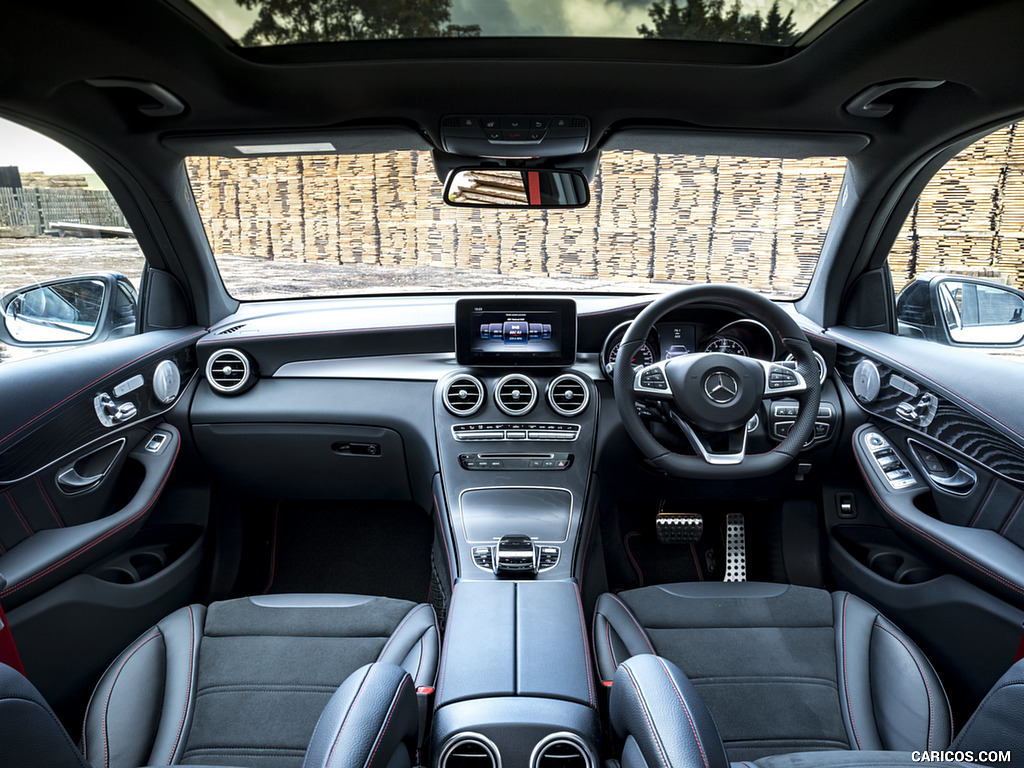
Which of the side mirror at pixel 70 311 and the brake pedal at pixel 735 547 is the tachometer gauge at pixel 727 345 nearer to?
the brake pedal at pixel 735 547

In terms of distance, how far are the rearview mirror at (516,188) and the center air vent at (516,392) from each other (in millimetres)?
715

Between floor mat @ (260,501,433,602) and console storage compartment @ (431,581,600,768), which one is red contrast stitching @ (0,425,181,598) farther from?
console storage compartment @ (431,581,600,768)

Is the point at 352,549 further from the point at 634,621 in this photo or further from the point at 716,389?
the point at 716,389

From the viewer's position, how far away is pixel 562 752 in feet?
4.48

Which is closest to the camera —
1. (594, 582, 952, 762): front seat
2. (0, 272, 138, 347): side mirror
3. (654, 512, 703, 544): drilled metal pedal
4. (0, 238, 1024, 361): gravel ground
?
(594, 582, 952, 762): front seat

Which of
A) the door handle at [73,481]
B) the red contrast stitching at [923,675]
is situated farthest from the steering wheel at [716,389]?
the door handle at [73,481]

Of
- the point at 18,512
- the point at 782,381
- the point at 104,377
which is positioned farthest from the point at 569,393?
the point at 18,512

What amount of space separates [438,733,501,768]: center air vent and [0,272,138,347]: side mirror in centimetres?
203

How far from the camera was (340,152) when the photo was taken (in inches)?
101

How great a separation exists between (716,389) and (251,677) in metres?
1.70

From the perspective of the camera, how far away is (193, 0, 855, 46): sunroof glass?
5.26 ft

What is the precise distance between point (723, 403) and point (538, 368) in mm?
803

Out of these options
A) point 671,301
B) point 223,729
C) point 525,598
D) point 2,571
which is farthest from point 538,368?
point 2,571

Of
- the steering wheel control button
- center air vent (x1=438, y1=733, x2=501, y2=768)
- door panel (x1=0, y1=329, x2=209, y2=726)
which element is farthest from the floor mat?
the steering wheel control button
